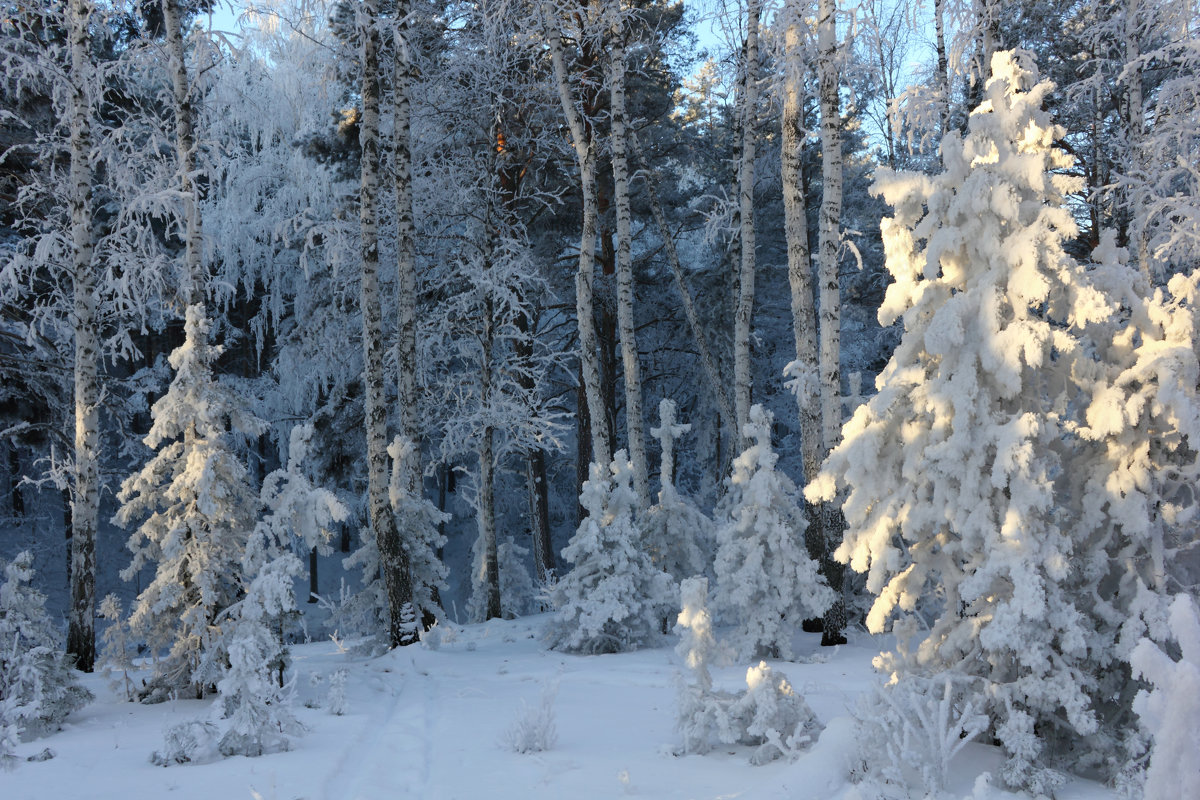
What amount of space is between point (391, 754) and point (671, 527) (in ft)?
21.3

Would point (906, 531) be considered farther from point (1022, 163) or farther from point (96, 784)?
point (96, 784)

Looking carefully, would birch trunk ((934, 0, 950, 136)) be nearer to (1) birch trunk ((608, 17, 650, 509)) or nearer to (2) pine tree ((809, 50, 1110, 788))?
(1) birch trunk ((608, 17, 650, 509))

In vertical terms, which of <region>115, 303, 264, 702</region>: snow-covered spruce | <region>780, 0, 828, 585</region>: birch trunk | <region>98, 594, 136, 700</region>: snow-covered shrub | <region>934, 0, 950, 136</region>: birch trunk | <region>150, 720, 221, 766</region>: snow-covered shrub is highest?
<region>934, 0, 950, 136</region>: birch trunk

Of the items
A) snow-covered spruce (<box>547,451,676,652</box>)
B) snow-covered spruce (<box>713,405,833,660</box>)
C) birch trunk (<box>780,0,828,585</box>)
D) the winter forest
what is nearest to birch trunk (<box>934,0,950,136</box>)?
the winter forest

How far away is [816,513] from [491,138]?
29.5 feet

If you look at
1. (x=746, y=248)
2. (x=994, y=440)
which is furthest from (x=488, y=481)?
(x=994, y=440)

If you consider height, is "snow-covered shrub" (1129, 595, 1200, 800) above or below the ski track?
above

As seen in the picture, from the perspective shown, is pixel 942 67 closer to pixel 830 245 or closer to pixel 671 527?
pixel 830 245

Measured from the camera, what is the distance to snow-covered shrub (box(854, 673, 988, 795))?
4793mm

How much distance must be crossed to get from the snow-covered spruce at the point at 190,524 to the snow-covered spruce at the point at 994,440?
535 centimetres

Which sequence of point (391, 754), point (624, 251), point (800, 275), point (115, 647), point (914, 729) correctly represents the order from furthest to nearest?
point (624, 251)
point (800, 275)
point (115, 647)
point (391, 754)
point (914, 729)

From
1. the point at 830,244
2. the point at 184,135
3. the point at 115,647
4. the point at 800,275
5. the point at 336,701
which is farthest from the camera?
the point at 800,275

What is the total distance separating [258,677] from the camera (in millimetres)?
6184

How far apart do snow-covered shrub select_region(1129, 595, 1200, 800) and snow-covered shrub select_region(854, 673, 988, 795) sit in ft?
3.95
